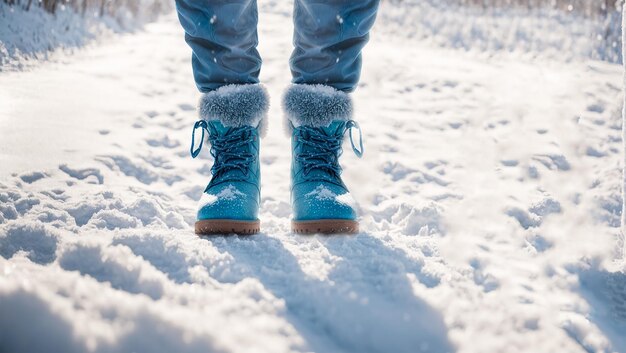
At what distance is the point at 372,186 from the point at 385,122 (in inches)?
29.4

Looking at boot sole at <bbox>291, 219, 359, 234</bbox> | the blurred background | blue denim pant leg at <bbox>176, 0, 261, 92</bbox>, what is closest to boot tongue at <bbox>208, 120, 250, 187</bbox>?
blue denim pant leg at <bbox>176, 0, 261, 92</bbox>

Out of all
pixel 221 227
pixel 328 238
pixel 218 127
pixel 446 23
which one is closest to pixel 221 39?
pixel 218 127

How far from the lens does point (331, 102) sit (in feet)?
4.75

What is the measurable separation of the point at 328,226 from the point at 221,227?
280 millimetres

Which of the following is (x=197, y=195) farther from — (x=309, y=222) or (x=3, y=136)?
(x=3, y=136)

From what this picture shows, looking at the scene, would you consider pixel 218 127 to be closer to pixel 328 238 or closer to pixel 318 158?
pixel 318 158

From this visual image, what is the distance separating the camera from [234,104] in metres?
1.41

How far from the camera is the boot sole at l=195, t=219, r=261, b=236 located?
4.34ft

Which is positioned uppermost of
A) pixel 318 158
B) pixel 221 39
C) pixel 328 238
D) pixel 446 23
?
pixel 446 23

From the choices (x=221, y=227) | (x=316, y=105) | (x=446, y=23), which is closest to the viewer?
(x=221, y=227)

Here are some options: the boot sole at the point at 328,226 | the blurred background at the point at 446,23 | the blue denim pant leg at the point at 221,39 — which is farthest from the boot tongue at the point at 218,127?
the blurred background at the point at 446,23

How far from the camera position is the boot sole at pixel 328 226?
53.4 inches

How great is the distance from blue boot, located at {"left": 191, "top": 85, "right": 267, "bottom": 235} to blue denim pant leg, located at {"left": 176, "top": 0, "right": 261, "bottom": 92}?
45mm

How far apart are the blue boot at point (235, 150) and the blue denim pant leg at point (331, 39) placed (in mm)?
157
